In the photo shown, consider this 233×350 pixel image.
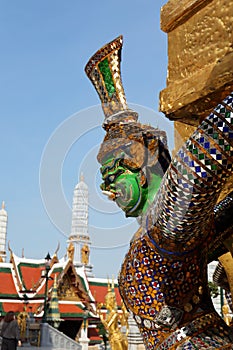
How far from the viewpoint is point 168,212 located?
920 millimetres

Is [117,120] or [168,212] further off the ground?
[117,120]

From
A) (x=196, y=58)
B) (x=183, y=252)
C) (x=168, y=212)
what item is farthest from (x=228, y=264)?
(x=196, y=58)

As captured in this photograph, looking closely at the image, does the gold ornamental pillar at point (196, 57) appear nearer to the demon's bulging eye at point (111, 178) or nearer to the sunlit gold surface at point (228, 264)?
the demon's bulging eye at point (111, 178)

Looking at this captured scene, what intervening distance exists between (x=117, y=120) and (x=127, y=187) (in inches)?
7.7

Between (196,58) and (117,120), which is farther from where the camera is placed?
(117,120)

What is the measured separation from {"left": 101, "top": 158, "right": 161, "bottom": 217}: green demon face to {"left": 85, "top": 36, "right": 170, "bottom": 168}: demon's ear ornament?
0.08 ft

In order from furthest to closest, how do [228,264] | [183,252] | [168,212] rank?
[228,264]
[183,252]
[168,212]

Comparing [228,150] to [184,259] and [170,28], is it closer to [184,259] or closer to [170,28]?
[184,259]

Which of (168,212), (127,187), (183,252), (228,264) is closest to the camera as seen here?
(168,212)

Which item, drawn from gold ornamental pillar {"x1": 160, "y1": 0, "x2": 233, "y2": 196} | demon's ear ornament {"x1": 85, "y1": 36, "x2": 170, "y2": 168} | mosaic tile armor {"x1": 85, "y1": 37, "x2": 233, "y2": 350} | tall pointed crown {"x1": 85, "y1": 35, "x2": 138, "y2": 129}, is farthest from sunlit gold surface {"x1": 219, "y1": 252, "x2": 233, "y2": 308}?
tall pointed crown {"x1": 85, "y1": 35, "x2": 138, "y2": 129}

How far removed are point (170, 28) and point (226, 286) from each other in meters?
0.88

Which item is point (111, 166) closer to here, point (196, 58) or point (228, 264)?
point (196, 58)

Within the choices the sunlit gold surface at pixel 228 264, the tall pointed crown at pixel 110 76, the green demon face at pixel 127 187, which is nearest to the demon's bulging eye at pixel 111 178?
the green demon face at pixel 127 187

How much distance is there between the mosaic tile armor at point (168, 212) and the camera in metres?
0.86
